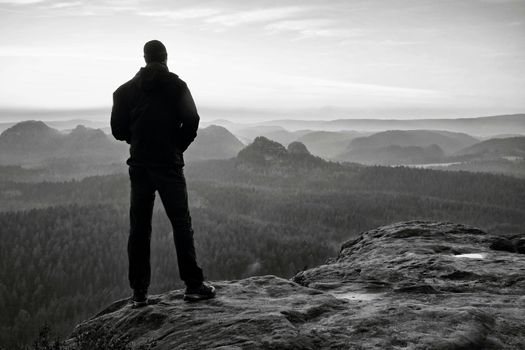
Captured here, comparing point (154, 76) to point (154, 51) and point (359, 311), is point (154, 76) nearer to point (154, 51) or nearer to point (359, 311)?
point (154, 51)

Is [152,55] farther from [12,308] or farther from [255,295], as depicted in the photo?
[12,308]

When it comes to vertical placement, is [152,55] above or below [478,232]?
above

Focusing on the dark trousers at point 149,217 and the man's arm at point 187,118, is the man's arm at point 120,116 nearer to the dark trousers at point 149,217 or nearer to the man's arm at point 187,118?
the dark trousers at point 149,217

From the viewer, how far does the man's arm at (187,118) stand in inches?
344

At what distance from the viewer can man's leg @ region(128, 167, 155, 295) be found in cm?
898

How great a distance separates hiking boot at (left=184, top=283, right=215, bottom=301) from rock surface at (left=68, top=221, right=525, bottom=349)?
0.74ft

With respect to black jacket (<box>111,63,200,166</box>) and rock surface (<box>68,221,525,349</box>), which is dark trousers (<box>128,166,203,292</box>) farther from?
rock surface (<box>68,221,525,349</box>)

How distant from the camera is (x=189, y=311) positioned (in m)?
8.91

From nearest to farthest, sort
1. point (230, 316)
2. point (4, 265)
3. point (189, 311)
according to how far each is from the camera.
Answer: point (230, 316)
point (189, 311)
point (4, 265)

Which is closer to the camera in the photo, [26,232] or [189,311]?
[189,311]

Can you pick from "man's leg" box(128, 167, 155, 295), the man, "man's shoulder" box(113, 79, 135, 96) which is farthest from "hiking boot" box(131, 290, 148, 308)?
"man's shoulder" box(113, 79, 135, 96)

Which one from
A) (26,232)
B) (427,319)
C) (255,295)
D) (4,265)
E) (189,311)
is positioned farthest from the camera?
(26,232)

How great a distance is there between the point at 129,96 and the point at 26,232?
378 feet

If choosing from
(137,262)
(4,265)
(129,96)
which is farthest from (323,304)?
(4,265)
